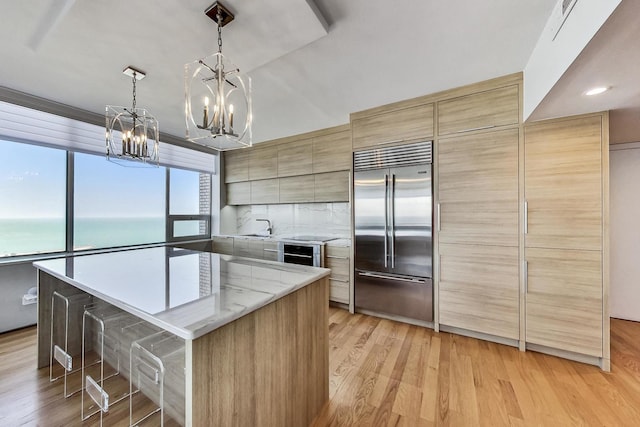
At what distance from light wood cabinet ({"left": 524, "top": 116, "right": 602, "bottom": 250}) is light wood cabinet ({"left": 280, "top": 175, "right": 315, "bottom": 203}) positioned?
259cm

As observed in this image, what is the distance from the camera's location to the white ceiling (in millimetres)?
1450

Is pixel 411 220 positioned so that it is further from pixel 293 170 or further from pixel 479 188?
pixel 293 170

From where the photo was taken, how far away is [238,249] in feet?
13.7

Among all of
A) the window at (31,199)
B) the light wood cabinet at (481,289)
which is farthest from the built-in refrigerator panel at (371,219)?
the window at (31,199)

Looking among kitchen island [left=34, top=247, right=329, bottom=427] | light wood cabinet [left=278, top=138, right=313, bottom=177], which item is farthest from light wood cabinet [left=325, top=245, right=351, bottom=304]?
kitchen island [left=34, top=247, right=329, bottom=427]

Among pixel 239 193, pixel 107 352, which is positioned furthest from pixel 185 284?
pixel 239 193

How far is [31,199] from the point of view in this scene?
2762 mm

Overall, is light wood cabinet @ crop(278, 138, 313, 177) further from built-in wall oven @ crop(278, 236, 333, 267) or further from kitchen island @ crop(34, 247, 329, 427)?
kitchen island @ crop(34, 247, 329, 427)

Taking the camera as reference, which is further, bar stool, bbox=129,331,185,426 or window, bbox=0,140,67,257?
window, bbox=0,140,67,257

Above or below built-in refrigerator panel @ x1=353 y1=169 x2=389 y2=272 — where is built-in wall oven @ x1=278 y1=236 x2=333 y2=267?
below

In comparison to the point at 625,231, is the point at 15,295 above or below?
below

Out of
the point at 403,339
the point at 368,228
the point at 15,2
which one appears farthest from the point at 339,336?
the point at 15,2

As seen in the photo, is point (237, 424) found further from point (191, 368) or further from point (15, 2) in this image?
point (15, 2)

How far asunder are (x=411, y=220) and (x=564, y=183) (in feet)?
4.09
